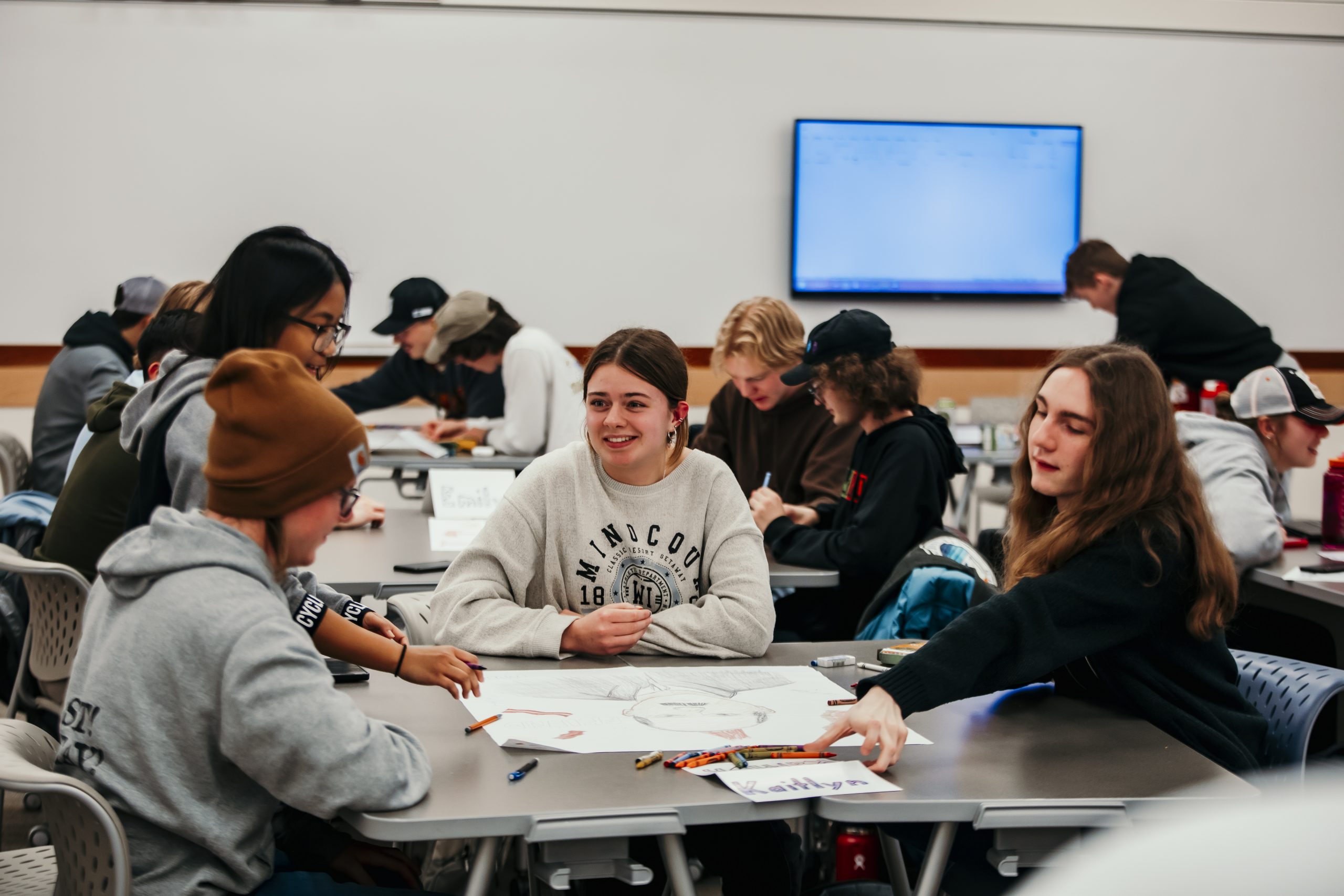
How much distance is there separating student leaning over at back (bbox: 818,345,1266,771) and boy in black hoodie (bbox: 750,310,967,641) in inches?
37.2

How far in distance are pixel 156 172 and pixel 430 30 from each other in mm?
1578

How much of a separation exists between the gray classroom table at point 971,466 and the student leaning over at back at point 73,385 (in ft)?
10.9

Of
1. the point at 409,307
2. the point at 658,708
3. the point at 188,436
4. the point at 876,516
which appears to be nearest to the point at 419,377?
the point at 409,307

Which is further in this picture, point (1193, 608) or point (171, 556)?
point (1193, 608)

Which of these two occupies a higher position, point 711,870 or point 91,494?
point 91,494

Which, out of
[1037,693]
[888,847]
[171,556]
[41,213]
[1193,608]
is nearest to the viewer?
[171,556]

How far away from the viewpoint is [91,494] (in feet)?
8.40

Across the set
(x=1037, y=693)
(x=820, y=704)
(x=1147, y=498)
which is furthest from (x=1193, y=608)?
(x=820, y=704)

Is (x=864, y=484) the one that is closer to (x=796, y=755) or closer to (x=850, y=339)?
(x=850, y=339)

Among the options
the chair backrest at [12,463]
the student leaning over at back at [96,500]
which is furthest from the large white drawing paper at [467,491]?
the chair backrest at [12,463]

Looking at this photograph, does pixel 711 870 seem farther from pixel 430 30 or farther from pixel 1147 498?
pixel 430 30

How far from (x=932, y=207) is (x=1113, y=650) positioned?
5047mm

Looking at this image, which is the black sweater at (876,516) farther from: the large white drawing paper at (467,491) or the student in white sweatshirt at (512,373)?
the student in white sweatshirt at (512,373)

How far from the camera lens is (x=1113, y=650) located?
1.72m
